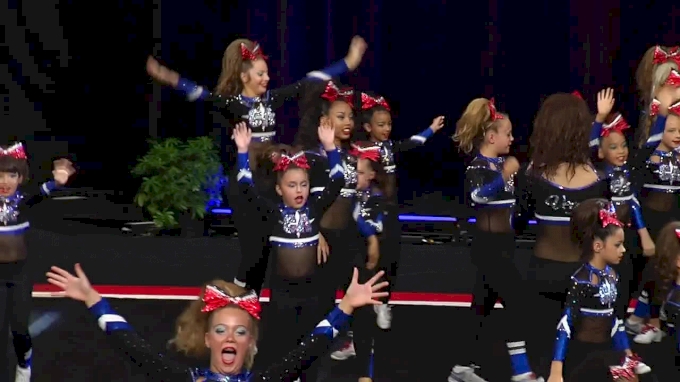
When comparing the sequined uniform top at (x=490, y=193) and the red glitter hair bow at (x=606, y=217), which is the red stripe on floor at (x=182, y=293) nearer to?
the sequined uniform top at (x=490, y=193)

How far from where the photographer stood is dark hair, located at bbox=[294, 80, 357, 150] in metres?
7.75

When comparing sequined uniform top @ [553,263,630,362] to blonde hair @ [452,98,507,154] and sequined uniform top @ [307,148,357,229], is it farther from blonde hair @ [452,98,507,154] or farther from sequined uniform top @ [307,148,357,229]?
sequined uniform top @ [307,148,357,229]

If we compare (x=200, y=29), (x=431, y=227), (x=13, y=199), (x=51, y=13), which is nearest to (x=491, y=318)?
(x=13, y=199)

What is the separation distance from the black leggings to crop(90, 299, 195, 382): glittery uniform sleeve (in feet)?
6.52

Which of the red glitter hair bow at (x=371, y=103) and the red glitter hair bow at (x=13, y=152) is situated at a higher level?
the red glitter hair bow at (x=371, y=103)

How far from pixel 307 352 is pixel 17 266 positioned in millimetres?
2483

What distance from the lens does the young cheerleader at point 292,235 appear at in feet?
21.1

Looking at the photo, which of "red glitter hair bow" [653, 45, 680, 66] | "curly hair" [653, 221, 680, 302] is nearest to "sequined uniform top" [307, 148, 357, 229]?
"curly hair" [653, 221, 680, 302]

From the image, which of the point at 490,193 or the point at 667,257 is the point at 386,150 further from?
the point at 667,257

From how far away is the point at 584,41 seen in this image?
34.8 ft

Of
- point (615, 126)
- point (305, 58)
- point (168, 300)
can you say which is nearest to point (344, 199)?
point (615, 126)

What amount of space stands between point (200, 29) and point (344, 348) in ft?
13.7

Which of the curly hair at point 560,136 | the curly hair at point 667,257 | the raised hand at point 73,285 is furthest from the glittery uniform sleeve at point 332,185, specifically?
the raised hand at point 73,285

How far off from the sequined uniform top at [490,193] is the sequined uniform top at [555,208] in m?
0.41
